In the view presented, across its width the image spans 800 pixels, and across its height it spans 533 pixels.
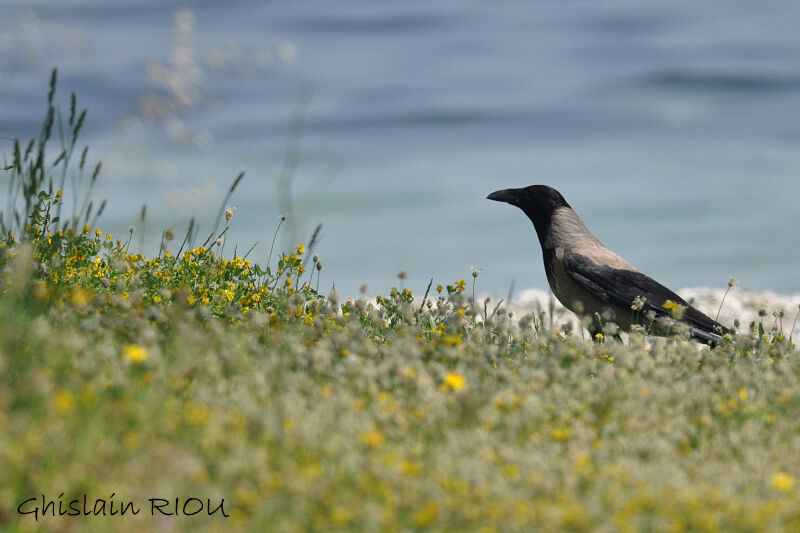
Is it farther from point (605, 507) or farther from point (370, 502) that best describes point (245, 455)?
point (605, 507)

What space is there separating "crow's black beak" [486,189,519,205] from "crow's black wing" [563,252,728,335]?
135 cm

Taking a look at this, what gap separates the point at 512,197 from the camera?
909 cm

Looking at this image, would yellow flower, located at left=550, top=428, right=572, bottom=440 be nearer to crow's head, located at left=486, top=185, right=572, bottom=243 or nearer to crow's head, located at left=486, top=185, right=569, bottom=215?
crow's head, located at left=486, top=185, right=572, bottom=243

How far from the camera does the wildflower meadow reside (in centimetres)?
292

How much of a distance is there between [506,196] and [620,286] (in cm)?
186

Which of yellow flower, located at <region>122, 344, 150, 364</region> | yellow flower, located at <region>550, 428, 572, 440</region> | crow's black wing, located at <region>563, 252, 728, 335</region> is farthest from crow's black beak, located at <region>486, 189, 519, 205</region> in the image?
yellow flower, located at <region>122, 344, 150, 364</region>

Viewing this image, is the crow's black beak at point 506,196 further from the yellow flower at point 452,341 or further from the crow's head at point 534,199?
the yellow flower at point 452,341

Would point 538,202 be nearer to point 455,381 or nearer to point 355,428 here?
point 455,381

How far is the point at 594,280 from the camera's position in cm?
771

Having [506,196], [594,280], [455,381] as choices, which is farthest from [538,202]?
[455,381]

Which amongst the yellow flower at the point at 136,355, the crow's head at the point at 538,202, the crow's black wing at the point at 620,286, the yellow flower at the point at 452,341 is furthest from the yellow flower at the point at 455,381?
the crow's head at the point at 538,202

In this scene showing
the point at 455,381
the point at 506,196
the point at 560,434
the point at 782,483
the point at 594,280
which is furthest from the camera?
the point at 506,196

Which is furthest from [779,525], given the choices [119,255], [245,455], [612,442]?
[119,255]

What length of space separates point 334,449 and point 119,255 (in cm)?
377
